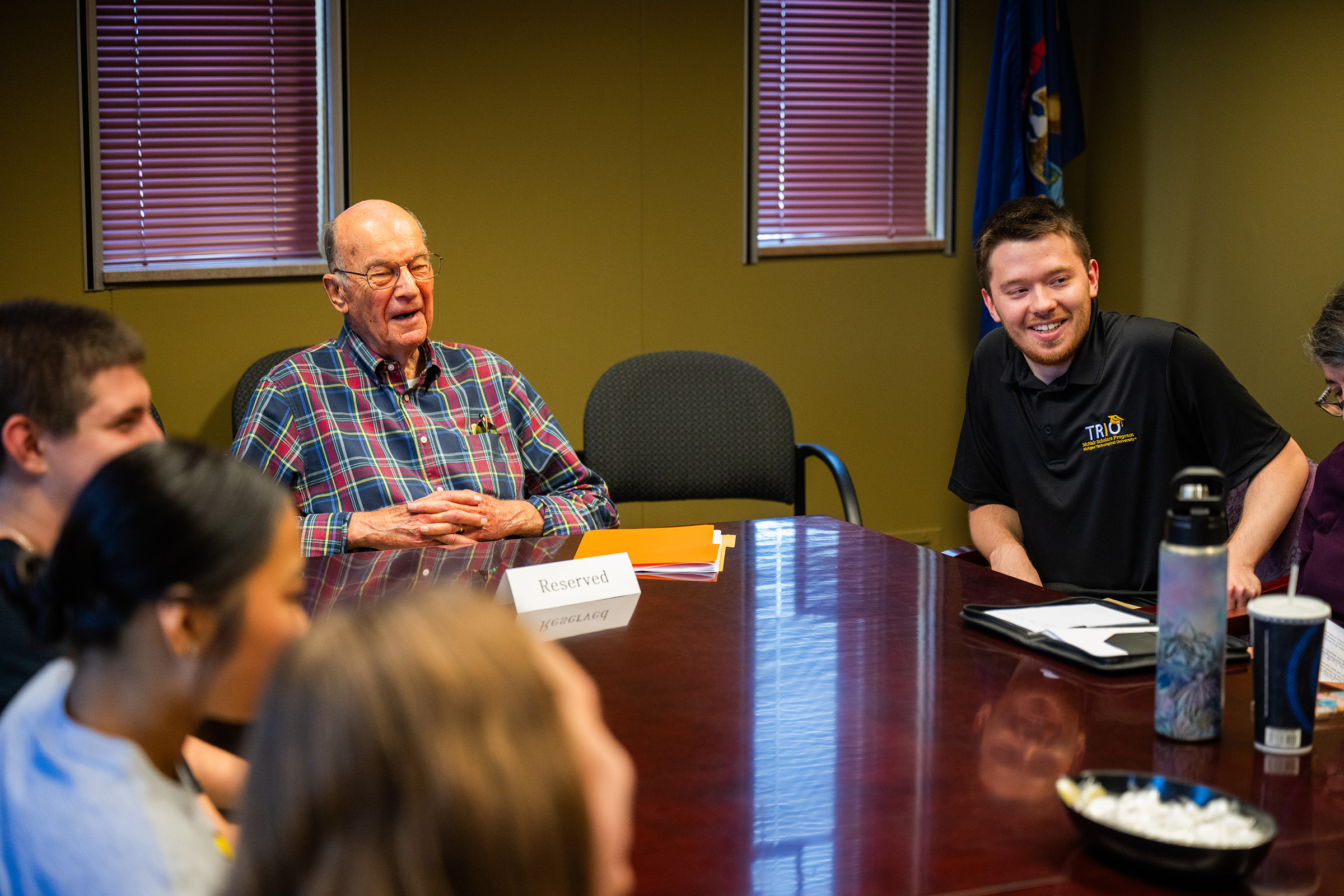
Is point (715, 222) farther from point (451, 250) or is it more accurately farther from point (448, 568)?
point (448, 568)

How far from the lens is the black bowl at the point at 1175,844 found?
1034mm

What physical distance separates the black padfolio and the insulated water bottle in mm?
200

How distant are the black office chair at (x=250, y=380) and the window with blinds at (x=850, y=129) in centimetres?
175

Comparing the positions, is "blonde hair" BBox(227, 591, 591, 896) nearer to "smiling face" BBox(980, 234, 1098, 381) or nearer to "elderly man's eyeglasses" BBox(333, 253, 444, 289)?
"smiling face" BBox(980, 234, 1098, 381)

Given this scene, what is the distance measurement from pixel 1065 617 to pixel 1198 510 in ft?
1.76

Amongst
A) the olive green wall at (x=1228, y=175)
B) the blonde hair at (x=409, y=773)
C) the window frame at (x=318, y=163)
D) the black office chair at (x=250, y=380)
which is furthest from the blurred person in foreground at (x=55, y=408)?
the olive green wall at (x=1228, y=175)

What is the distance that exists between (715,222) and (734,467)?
5.03 feet

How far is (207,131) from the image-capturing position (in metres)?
4.04

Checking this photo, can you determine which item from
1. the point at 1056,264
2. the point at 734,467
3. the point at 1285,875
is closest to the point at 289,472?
the point at 734,467

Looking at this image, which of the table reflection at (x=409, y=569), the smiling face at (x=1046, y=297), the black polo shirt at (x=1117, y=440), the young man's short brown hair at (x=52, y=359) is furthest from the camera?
the smiling face at (x=1046, y=297)

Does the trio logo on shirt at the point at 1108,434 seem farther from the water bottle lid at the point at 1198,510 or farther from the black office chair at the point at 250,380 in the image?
the black office chair at the point at 250,380

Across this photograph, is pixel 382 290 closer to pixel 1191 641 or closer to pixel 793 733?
pixel 793 733

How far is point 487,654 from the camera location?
664 millimetres

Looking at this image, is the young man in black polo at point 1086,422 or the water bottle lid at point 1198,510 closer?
the water bottle lid at point 1198,510
